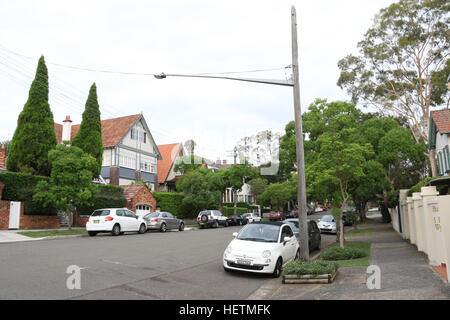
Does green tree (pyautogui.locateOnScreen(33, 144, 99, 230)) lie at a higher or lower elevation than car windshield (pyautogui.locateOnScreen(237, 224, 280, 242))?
higher

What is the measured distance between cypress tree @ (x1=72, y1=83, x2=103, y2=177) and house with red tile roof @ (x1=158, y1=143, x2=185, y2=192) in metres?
17.7

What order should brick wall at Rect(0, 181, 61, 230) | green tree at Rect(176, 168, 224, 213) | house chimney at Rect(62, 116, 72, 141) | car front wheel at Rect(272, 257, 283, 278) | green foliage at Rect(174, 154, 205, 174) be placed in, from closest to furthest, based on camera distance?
car front wheel at Rect(272, 257, 283, 278) < brick wall at Rect(0, 181, 61, 230) < green tree at Rect(176, 168, 224, 213) < house chimney at Rect(62, 116, 72, 141) < green foliage at Rect(174, 154, 205, 174)

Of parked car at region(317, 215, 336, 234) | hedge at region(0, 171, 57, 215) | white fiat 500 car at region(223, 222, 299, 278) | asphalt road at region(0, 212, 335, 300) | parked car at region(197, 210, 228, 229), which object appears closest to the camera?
asphalt road at region(0, 212, 335, 300)

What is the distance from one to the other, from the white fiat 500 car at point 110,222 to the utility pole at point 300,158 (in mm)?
13439

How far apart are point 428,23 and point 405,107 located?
6.76 m

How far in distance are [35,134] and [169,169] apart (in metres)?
26.6

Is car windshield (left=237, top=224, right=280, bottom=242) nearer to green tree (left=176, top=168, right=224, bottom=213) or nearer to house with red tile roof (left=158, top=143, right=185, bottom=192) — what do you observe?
green tree (left=176, top=168, right=224, bottom=213)

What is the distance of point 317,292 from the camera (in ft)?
25.7

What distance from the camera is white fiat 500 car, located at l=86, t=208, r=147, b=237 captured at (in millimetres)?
20578

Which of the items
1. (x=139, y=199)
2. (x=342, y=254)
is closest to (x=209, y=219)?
(x=139, y=199)

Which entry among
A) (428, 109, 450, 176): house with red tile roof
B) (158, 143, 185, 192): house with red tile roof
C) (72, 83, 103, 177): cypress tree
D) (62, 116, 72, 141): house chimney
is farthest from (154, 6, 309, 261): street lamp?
(158, 143, 185, 192): house with red tile roof

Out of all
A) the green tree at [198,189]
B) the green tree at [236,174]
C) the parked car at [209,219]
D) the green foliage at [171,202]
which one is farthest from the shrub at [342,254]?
the green tree at [236,174]

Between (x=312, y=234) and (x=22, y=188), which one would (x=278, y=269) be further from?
(x=22, y=188)

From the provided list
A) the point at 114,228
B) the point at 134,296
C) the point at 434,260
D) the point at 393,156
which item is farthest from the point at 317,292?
the point at 114,228
